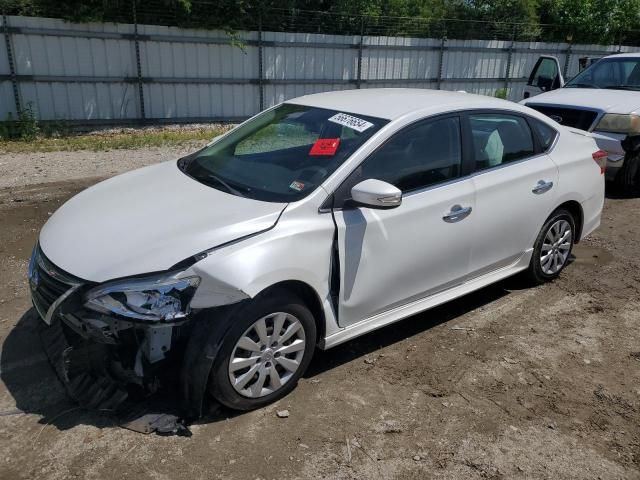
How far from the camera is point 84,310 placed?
292cm

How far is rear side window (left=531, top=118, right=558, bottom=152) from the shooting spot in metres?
4.74

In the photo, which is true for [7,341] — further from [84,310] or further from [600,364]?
[600,364]

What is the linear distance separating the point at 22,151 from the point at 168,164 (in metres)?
6.62

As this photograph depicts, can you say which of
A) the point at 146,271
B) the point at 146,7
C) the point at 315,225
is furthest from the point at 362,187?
the point at 146,7

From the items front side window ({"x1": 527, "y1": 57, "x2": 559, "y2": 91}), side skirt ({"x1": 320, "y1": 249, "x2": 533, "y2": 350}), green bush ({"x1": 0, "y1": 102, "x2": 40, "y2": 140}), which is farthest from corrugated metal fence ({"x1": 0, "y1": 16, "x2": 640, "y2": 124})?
side skirt ({"x1": 320, "y1": 249, "x2": 533, "y2": 350})

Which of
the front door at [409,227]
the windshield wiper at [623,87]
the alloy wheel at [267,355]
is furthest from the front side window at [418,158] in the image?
the windshield wiper at [623,87]

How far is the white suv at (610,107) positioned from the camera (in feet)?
24.3

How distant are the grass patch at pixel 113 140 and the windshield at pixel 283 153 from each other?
6.70 meters

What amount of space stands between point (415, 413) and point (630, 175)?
19.7 feet

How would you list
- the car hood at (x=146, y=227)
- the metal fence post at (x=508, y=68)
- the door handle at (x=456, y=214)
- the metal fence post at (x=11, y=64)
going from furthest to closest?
the metal fence post at (x=508, y=68), the metal fence post at (x=11, y=64), the door handle at (x=456, y=214), the car hood at (x=146, y=227)

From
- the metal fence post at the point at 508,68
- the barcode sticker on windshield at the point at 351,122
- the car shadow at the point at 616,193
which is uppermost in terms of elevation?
the barcode sticker on windshield at the point at 351,122

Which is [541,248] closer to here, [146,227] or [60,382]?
[146,227]

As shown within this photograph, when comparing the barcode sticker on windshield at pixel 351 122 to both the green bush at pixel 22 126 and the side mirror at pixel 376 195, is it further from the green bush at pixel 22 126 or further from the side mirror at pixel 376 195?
the green bush at pixel 22 126

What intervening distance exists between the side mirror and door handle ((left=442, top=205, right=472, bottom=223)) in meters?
0.68
